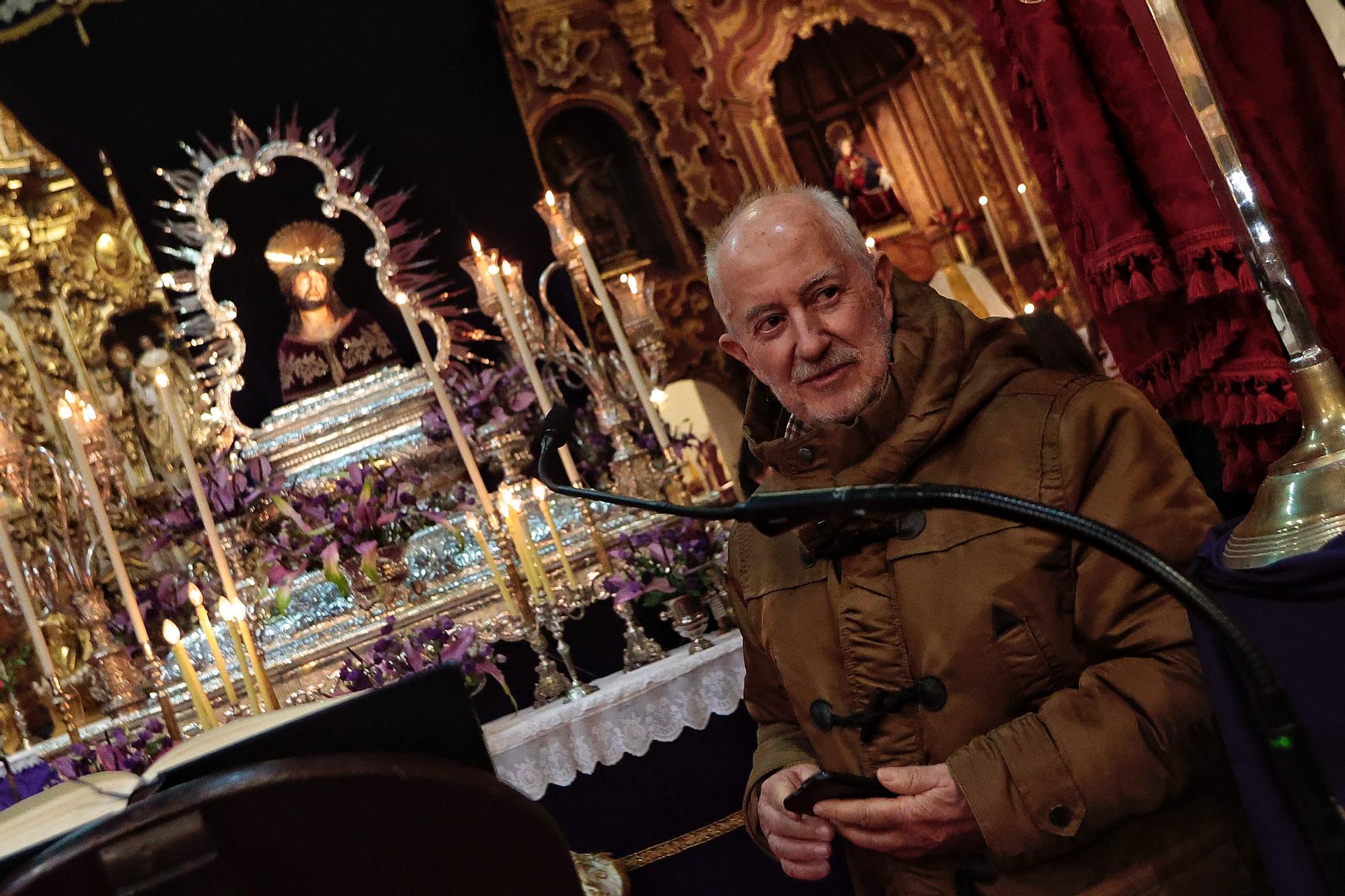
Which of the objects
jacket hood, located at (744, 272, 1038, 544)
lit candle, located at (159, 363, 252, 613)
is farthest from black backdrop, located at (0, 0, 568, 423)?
jacket hood, located at (744, 272, 1038, 544)

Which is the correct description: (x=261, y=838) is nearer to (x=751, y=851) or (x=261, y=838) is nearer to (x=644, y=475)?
(x=751, y=851)

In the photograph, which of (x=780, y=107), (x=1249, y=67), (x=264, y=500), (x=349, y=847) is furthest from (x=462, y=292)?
(x=349, y=847)

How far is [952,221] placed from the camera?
5.71 metres

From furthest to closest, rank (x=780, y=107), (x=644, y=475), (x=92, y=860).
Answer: (x=780, y=107) < (x=644, y=475) < (x=92, y=860)

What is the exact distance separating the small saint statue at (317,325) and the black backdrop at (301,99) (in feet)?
0.24

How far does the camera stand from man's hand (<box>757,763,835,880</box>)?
128 centimetres

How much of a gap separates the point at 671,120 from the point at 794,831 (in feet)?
15.1

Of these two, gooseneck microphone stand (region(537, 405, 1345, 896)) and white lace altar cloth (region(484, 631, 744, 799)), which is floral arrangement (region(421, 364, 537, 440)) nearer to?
white lace altar cloth (region(484, 631, 744, 799))

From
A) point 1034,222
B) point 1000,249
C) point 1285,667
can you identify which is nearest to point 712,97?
point 1000,249

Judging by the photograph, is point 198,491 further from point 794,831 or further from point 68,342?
point 68,342

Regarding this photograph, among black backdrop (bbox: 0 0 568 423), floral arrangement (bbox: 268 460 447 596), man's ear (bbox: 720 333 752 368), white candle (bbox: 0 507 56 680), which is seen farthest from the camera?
black backdrop (bbox: 0 0 568 423)

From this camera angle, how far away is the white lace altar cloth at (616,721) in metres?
2.08

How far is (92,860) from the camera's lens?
661 millimetres

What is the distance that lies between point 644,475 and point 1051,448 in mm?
1702
